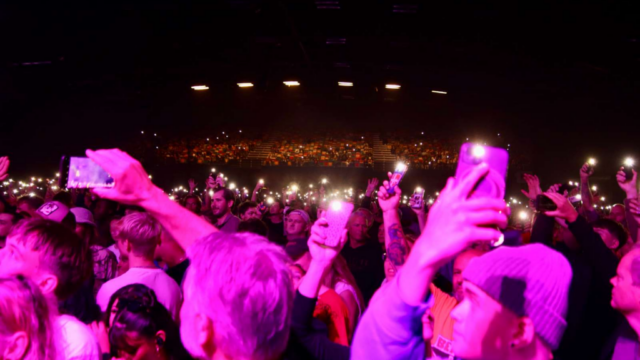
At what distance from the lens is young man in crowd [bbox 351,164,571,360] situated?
900mm

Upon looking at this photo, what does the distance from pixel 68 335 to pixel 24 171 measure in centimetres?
1490

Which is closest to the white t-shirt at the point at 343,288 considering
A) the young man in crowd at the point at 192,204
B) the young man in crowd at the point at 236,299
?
the young man in crowd at the point at 236,299

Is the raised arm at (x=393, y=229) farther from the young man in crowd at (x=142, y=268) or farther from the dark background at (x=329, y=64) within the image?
the dark background at (x=329, y=64)

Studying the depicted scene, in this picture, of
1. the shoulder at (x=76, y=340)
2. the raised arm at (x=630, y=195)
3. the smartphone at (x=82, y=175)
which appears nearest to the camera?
the shoulder at (x=76, y=340)

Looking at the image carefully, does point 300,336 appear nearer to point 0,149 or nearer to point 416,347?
point 416,347

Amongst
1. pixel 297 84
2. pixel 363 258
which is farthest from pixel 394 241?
pixel 297 84

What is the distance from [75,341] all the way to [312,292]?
108 cm

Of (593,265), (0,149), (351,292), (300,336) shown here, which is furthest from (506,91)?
(0,149)

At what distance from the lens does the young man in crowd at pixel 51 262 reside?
195 centimetres

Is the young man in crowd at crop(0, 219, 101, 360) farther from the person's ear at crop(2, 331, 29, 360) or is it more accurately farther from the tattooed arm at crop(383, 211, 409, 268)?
the tattooed arm at crop(383, 211, 409, 268)

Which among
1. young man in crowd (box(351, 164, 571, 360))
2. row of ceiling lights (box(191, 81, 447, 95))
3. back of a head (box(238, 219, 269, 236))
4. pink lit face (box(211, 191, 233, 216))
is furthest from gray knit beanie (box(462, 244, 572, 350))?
row of ceiling lights (box(191, 81, 447, 95))

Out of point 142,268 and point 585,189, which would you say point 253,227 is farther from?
point 585,189

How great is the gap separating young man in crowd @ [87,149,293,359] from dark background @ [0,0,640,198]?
5.90 meters

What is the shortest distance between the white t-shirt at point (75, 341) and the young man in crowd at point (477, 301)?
1.42 meters
